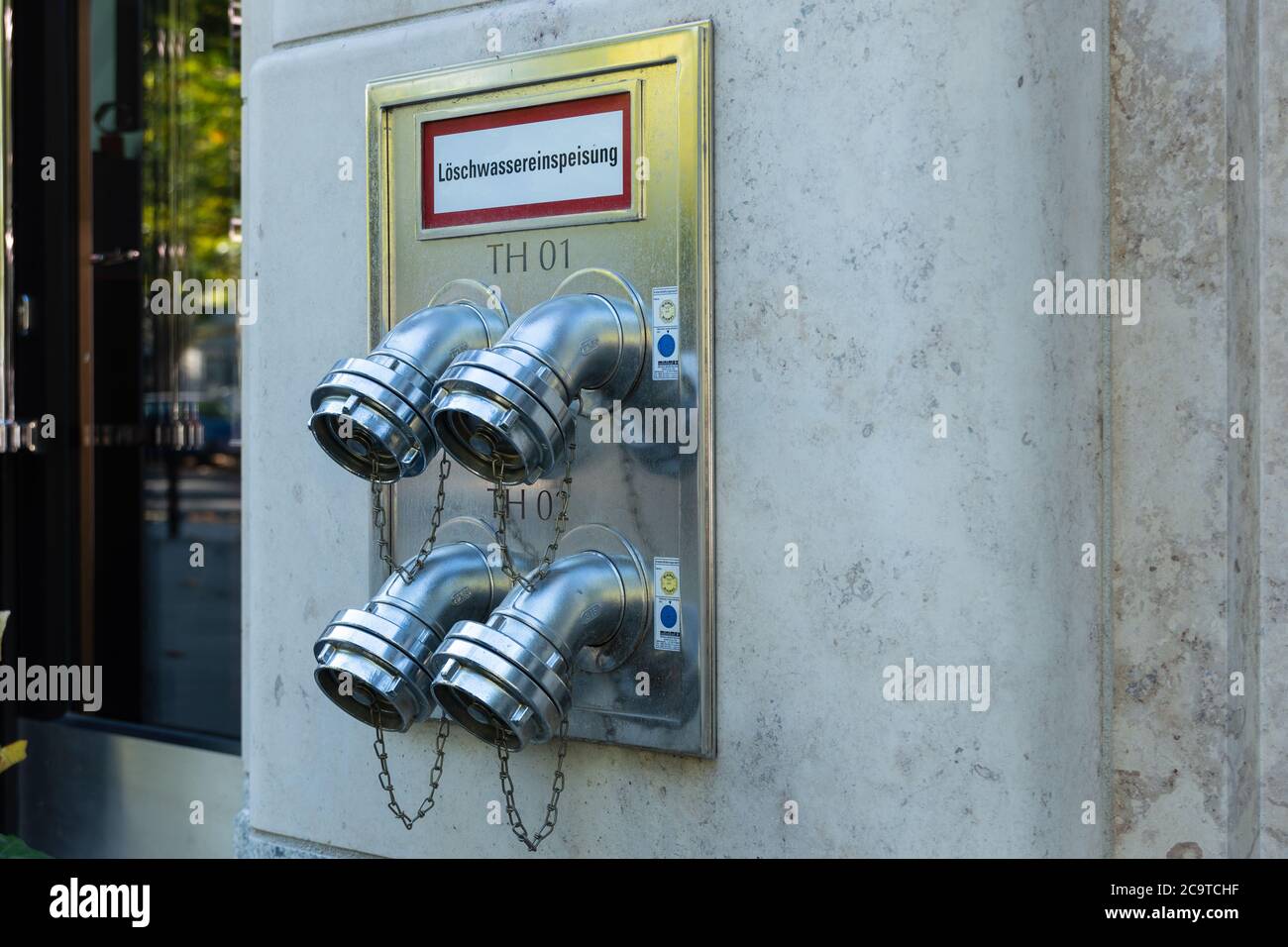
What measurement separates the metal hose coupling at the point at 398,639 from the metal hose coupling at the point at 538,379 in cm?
27

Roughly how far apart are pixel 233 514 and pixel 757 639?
19.1 ft

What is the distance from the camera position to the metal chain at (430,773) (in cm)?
247

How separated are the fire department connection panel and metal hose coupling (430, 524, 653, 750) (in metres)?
0.01

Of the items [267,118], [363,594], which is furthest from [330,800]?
[267,118]

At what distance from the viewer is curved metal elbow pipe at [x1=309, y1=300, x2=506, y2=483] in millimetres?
2266

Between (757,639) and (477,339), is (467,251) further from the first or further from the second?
(757,639)

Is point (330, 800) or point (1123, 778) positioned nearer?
point (1123, 778)

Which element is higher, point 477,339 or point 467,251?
point 467,251

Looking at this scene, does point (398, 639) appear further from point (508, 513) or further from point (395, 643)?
point (508, 513)

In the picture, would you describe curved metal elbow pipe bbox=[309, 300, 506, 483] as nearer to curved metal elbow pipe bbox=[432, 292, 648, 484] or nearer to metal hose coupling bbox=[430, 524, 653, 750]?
curved metal elbow pipe bbox=[432, 292, 648, 484]

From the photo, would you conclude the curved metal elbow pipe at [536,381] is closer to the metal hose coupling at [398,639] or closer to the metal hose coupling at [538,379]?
the metal hose coupling at [538,379]

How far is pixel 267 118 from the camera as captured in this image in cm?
289

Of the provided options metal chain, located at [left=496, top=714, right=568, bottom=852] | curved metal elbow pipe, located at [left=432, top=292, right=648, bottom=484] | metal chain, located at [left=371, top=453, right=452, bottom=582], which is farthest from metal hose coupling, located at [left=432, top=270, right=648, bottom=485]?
metal chain, located at [left=496, top=714, right=568, bottom=852]
